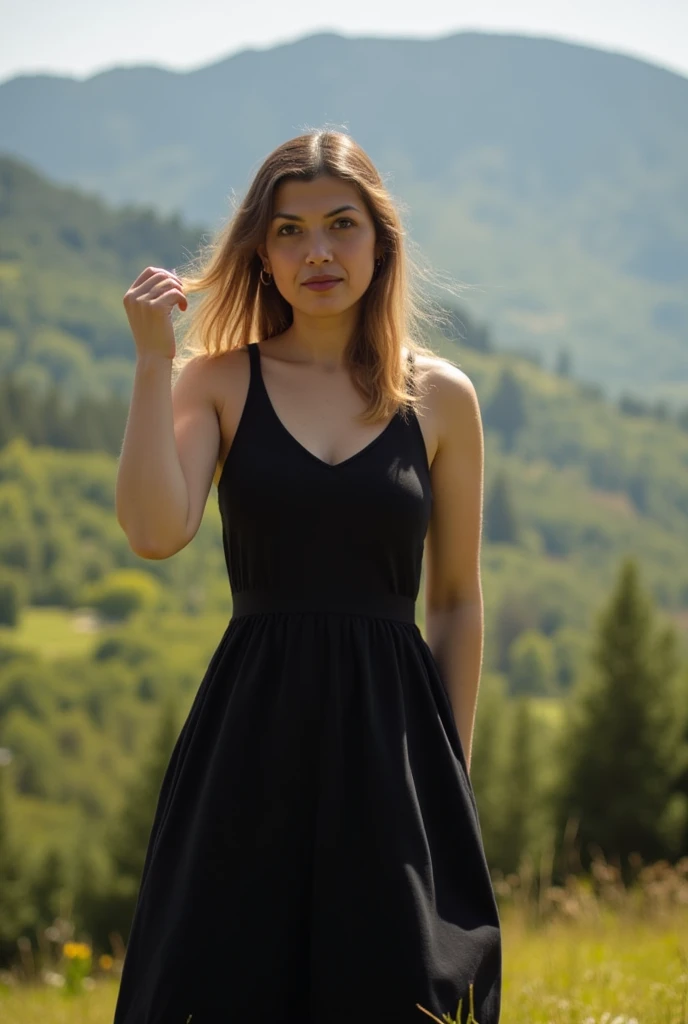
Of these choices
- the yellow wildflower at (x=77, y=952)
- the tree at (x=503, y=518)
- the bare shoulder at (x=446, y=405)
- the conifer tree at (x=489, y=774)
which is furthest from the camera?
the tree at (x=503, y=518)

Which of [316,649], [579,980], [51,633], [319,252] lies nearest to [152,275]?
[319,252]

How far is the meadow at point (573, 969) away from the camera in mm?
3646

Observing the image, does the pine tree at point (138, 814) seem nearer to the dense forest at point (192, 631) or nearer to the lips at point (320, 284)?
the dense forest at point (192, 631)

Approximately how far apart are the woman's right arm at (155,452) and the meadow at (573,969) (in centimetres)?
112

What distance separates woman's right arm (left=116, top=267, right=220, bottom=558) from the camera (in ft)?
9.74

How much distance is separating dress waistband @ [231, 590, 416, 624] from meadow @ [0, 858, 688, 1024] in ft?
2.79

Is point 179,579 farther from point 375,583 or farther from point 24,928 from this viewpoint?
point 375,583

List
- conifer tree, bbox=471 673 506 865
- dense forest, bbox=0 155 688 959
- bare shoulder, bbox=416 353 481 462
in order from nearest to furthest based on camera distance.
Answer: bare shoulder, bbox=416 353 481 462, dense forest, bbox=0 155 688 959, conifer tree, bbox=471 673 506 865

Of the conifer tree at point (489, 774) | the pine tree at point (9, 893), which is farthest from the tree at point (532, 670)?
the pine tree at point (9, 893)

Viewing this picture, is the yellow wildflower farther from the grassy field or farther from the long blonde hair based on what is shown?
the long blonde hair

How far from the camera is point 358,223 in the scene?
10.9 ft

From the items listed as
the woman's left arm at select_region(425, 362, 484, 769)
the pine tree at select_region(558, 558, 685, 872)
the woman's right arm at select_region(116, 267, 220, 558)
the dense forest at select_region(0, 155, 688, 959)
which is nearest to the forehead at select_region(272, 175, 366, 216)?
the woman's right arm at select_region(116, 267, 220, 558)

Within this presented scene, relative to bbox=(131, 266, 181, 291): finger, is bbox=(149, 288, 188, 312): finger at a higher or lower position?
lower

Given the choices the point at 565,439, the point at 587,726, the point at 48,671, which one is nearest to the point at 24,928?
the point at 587,726
